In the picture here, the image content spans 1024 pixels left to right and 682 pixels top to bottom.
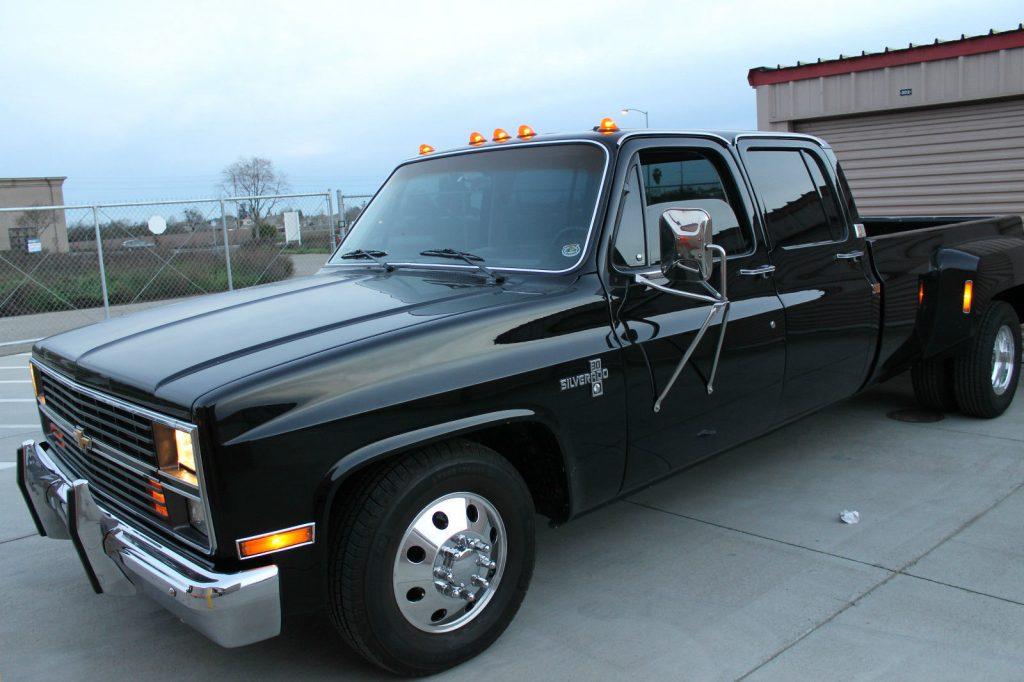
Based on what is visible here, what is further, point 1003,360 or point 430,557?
point 1003,360

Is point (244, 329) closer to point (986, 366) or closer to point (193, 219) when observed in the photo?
point (986, 366)

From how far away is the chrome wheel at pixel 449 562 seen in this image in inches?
116

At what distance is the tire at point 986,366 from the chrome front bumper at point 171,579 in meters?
4.88

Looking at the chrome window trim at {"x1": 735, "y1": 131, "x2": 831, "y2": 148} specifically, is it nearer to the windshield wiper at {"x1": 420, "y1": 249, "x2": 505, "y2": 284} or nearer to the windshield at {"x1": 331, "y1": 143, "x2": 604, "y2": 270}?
the windshield at {"x1": 331, "y1": 143, "x2": 604, "y2": 270}

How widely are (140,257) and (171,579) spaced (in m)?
12.6

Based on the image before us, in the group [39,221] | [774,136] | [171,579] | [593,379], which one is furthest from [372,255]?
[39,221]

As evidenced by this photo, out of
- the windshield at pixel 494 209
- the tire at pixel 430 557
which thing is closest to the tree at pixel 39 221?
the windshield at pixel 494 209

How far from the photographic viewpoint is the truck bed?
5.13 m

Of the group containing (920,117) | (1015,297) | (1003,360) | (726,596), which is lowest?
(726,596)

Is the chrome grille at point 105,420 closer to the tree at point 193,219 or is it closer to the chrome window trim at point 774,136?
the chrome window trim at point 774,136

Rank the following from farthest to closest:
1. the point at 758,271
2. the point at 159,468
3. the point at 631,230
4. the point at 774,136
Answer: the point at 774,136, the point at 758,271, the point at 631,230, the point at 159,468

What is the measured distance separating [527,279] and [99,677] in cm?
218

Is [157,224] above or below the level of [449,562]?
above

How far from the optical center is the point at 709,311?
155 inches
